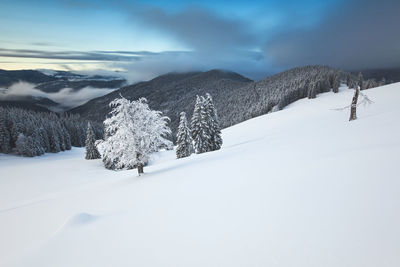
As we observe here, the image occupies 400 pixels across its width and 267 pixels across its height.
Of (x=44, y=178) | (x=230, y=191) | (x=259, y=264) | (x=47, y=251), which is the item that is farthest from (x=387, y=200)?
(x=44, y=178)

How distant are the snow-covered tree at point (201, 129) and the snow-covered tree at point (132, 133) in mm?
14428

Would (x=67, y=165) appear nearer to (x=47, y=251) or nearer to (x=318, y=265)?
(x=47, y=251)

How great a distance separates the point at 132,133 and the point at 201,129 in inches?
653

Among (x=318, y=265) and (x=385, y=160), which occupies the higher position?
(x=385, y=160)

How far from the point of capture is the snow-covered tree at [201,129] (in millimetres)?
31388

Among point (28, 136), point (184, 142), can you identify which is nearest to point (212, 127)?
point (184, 142)

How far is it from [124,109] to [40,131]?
2590 inches

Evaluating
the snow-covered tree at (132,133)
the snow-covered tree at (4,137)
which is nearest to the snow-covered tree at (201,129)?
the snow-covered tree at (132,133)

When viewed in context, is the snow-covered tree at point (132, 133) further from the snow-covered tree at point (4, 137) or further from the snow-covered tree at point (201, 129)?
the snow-covered tree at point (4, 137)

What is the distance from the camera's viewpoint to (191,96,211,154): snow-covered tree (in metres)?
31.4

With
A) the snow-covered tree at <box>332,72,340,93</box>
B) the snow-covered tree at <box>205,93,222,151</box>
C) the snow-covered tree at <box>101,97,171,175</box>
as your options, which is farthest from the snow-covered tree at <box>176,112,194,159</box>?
the snow-covered tree at <box>332,72,340,93</box>

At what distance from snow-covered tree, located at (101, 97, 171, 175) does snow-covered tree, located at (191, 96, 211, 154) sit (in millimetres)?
14428

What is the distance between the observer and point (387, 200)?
4203 millimetres

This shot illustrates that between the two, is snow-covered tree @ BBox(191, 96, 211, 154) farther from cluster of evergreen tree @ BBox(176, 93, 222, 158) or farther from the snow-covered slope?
the snow-covered slope
